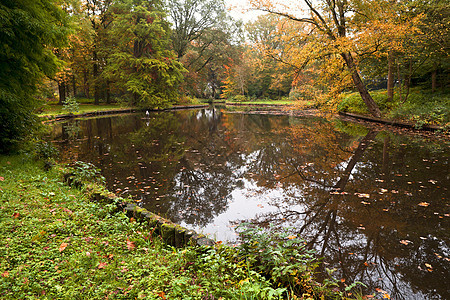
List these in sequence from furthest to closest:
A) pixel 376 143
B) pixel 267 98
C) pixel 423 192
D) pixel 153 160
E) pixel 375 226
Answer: pixel 267 98 < pixel 376 143 < pixel 153 160 < pixel 423 192 < pixel 375 226

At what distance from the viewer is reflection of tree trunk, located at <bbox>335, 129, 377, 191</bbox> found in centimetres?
599

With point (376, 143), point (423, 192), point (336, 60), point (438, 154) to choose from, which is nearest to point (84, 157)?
point (423, 192)

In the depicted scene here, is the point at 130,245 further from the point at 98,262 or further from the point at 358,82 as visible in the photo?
the point at 358,82

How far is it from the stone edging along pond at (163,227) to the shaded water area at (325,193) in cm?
71

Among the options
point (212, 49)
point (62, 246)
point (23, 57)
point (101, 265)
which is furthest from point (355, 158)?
point (212, 49)

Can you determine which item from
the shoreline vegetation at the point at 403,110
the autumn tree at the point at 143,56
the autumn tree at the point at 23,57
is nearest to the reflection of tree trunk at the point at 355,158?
the shoreline vegetation at the point at 403,110

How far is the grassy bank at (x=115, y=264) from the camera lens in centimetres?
228

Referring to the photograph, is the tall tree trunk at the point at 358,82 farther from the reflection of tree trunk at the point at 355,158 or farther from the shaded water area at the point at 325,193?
the shaded water area at the point at 325,193

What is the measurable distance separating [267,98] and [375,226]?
46.2 m

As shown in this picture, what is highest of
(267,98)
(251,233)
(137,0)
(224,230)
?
(137,0)

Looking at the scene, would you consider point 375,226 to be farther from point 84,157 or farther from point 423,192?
point 84,157

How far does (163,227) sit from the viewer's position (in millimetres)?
3377

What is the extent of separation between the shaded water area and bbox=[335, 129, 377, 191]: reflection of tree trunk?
0.10 feet

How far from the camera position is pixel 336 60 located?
14.5 metres
